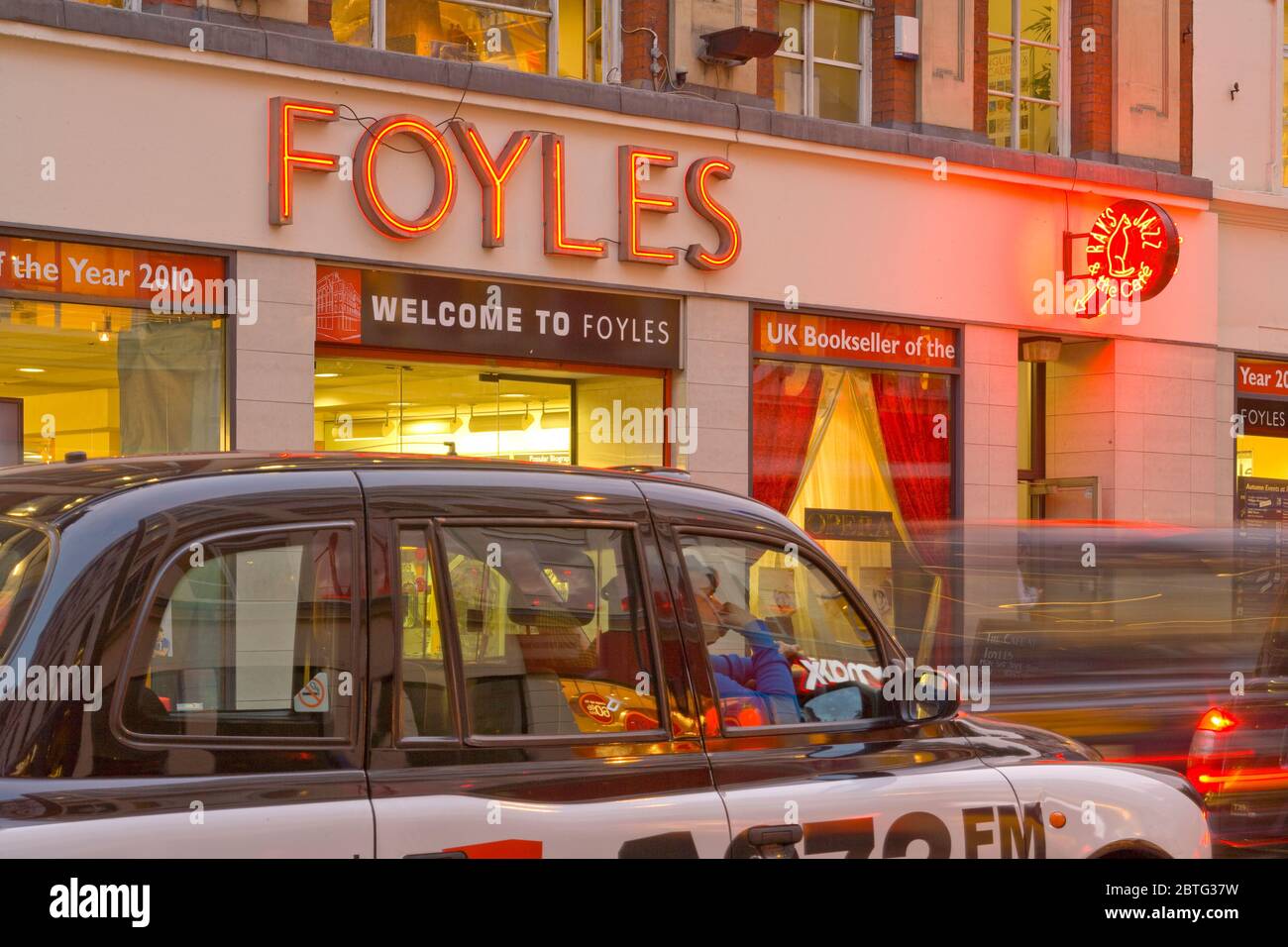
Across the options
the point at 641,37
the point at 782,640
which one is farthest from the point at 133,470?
the point at 641,37

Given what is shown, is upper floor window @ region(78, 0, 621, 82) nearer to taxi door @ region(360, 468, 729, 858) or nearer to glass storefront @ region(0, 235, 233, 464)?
glass storefront @ region(0, 235, 233, 464)

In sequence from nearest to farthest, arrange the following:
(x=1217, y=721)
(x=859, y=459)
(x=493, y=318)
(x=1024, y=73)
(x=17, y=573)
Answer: (x=17, y=573) → (x=1217, y=721) → (x=493, y=318) → (x=859, y=459) → (x=1024, y=73)

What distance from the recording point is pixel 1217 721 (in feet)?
25.4

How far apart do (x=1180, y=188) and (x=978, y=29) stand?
121 inches

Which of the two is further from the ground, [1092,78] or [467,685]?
[1092,78]

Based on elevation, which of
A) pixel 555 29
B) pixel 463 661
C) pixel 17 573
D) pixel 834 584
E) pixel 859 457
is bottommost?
pixel 463 661

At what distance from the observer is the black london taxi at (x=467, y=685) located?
3350 mm

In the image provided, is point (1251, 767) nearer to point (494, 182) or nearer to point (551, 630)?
point (551, 630)

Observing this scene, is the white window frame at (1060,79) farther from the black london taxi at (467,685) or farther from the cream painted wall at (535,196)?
the black london taxi at (467,685)

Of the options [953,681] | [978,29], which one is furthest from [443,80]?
[953,681]

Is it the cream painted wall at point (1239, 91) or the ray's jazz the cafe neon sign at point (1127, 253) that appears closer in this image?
the ray's jazz the cafe neon sign at point (1127, 253)

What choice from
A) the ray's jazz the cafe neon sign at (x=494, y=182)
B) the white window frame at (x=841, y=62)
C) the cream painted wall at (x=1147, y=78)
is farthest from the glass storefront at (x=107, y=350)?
the cream painted wall at (x=1147, y=78)

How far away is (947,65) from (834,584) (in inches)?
543

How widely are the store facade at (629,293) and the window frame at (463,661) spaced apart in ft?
27.3
